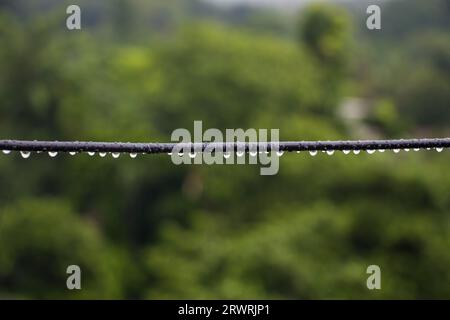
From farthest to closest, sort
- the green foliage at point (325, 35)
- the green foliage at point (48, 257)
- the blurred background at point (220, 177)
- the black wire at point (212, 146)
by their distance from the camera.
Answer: the green foliage at point (325, 35), the green foliage at point (48, 257), the blurred background at point (220, 177), the black wire at point (212, 146)

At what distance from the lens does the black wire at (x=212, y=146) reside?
1249mm

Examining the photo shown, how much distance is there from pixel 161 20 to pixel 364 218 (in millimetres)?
35625

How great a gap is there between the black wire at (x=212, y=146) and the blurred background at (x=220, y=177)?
877 cm

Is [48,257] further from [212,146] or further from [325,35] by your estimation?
[325,35]

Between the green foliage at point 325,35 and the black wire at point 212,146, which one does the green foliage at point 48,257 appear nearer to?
the black wire at point 212,146

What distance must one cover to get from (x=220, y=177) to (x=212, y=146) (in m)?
14.6

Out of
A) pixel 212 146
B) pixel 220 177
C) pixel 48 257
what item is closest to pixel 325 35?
pixel 220 177

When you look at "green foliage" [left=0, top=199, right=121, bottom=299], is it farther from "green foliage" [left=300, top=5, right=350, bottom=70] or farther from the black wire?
"green foliage" [left=300, top=5, right=350, bottom=70]

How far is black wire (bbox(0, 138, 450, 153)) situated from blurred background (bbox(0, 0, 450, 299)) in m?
8.77

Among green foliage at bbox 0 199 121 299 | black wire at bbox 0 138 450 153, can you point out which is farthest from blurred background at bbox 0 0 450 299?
black wire at bbox 0 138 450 153

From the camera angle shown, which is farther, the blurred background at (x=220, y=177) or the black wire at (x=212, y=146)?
the blurred background at (x=220, y=177)

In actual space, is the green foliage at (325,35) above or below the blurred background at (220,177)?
above

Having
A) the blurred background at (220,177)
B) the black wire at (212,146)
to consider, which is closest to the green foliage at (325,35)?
the blurred background at (220,177)

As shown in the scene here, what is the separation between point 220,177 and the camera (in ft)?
52.2
